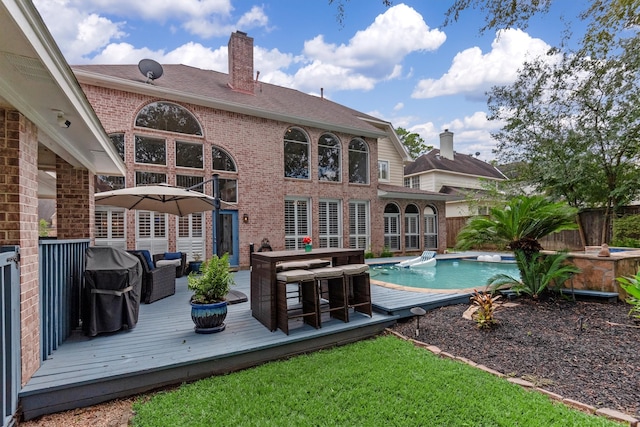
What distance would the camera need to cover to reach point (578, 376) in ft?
→ 10.3

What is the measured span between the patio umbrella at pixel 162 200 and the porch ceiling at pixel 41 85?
6.24ft

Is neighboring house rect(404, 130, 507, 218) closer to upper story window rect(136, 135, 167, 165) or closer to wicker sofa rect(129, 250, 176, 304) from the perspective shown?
upper story window rect(136, 135, 167, 165)

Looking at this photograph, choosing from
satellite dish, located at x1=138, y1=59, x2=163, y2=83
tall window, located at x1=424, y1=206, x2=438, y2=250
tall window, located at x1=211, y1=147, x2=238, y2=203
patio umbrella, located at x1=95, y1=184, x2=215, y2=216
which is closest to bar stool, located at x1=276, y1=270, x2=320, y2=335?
patio umbrella, located at x1=95, y1=184, x2=215, y2=216

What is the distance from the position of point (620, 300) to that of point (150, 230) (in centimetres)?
1114

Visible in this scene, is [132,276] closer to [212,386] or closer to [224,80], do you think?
[212,386]

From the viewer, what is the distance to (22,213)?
2.85 m

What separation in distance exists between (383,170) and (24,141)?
47.8 feet

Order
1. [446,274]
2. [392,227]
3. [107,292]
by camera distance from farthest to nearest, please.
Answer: [392,227], [446,274], [107,292]

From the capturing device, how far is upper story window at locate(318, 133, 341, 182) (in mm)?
12859

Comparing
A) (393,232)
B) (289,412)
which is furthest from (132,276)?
(393,232)

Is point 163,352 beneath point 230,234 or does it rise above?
beneath

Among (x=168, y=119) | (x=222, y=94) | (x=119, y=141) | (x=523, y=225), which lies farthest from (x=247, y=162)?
(x=523, y=225)

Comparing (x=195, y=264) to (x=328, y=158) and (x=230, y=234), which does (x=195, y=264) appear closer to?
(x=230, y=234)

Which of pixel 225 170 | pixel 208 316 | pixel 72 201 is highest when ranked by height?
pixel 225 170
